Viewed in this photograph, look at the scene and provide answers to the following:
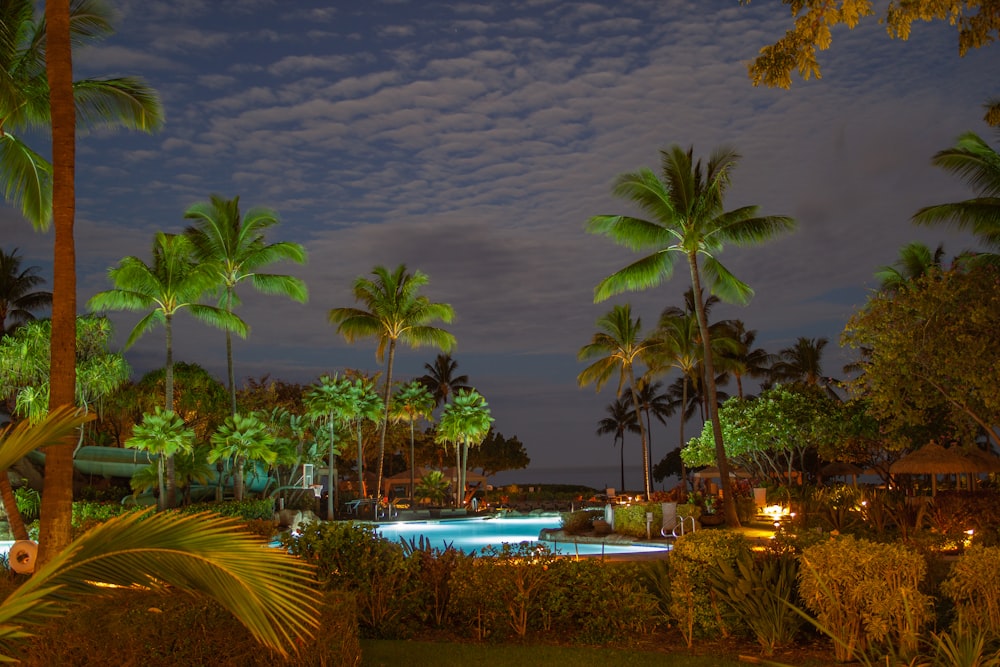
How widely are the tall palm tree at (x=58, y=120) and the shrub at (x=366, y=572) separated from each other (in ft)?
8.47

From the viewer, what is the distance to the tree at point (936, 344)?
14.3 metres

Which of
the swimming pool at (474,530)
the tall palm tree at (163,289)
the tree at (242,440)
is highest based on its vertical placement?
the tall palm tree at (163,289)

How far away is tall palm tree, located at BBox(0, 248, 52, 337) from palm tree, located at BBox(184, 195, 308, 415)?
36.7 ft

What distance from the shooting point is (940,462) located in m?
19.4

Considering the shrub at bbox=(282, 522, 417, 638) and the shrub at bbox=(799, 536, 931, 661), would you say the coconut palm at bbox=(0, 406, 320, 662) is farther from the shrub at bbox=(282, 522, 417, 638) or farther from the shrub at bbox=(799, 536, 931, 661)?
the shrub at bbox=(799, 536, 931, 661)

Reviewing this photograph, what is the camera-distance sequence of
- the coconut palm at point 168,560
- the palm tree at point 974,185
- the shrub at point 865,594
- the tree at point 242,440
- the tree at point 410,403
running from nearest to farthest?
the coconut palm at point 168,560, the shrub at point 865,594, the palm tree at point 974,185, the tree at point 242,440, the tree at point 410,403

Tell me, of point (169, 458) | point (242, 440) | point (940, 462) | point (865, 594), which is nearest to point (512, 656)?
point (865, 594)

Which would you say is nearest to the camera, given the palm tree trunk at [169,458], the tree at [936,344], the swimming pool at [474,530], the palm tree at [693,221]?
the tree at [936,344]

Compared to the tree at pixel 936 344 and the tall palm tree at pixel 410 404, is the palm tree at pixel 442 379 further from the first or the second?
the tree at pixel 936 344

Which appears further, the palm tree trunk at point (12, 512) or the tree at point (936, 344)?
the tree at point (936, 344)

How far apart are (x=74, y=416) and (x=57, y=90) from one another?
7.23m

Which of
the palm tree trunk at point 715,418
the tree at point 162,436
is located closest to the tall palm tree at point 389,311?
the tree at point 162,436

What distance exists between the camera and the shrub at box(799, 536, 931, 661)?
660cm

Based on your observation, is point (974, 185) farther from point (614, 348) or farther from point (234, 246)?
point (234, 246)
